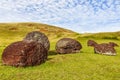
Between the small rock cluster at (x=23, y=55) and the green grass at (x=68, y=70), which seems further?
the small rock cluster at (x=23, y=55)

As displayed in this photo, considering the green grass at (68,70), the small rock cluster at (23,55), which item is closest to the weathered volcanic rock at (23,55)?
the small rock cluster at (23,55)

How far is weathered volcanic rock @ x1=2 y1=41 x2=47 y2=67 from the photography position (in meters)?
37.2

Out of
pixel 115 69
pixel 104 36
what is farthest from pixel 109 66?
pixel 104 36

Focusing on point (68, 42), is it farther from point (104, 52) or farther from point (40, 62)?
point (40, 62)

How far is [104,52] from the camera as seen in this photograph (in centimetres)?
5244

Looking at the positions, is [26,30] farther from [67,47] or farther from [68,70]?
[68,70]

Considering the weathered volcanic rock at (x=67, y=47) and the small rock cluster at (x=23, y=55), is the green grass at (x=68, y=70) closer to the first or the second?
the small rock cluster at (x=23, y=55)

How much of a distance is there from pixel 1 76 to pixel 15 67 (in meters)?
4.84

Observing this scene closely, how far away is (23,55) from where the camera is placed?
122 ft

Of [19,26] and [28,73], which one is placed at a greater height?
[19,26]

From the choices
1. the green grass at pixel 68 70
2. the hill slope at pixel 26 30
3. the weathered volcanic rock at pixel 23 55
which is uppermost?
the hill slope at pixel 26 30

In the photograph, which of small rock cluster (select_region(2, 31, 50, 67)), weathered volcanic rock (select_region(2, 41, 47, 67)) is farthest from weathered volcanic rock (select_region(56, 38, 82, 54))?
weathered volcanic rock (select_region(2, 41, 47, 67))

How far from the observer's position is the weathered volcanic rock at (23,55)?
122 feet

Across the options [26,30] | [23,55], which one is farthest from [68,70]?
[26,30]
